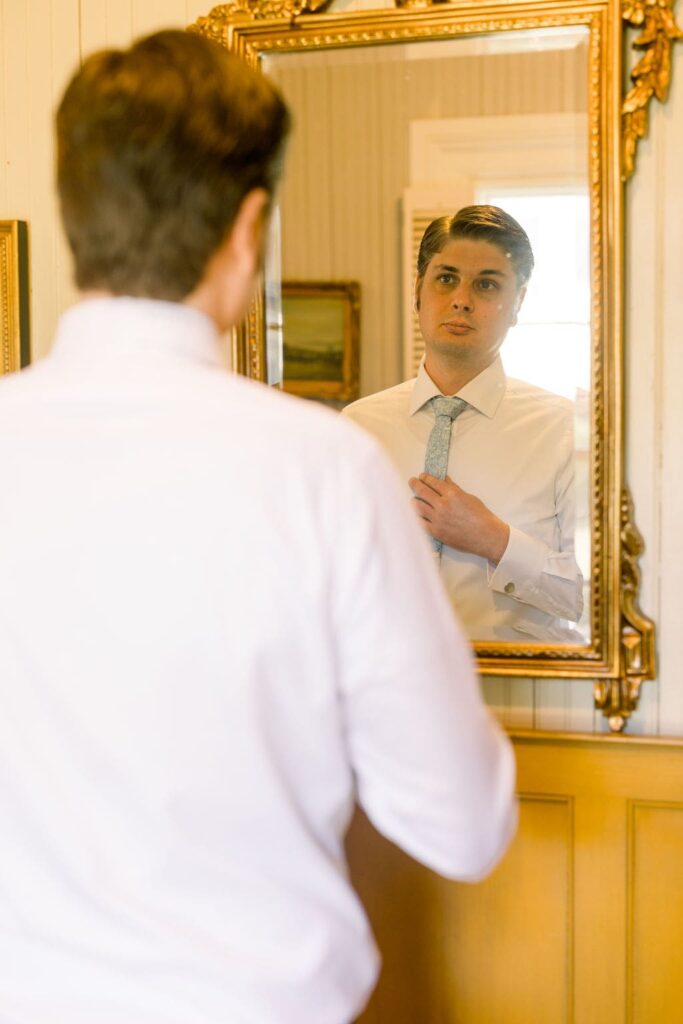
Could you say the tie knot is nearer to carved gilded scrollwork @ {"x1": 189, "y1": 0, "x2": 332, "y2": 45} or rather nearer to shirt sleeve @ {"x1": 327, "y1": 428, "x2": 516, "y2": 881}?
carved gilded scrollwork @ {"x1": 189, "y1": 0, "x2": 332, "y2": 45}

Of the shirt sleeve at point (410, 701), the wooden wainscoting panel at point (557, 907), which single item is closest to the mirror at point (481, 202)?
the wooden wainscoting panel at point (557, 907)

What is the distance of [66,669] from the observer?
2.72 ft

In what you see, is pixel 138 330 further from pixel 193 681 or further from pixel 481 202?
pixel 481 202

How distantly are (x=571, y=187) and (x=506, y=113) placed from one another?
165mm

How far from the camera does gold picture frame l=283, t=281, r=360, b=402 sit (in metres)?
1.89

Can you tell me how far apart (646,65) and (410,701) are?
1.33 m

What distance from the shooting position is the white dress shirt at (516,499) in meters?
1.82

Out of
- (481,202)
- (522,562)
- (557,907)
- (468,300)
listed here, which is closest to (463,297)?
(468,300)

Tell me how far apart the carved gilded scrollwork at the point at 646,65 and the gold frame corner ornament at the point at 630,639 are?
1.87 ft

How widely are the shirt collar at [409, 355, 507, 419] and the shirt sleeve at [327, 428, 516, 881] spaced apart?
3.28 feet

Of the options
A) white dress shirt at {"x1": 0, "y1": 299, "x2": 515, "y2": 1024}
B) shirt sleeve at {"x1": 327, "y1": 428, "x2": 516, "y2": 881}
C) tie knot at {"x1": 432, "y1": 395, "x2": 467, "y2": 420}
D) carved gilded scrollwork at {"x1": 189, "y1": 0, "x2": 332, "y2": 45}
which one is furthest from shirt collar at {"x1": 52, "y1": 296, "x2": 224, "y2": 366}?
carved gilded scrollwork at {"x1": 189, "y1": 0, "x2": 332, "y2": 45}

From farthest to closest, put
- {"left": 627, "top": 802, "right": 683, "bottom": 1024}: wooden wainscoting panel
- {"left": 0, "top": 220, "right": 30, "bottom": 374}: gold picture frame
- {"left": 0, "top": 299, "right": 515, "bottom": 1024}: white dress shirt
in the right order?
1. {"left": 0, "top": 220, "right": 30, "bottom": 374}: gold picture frame
2. {"left": 627, "top": 802, "right": 683, "bottom": 1024}: wooden wainscoting panel
3. {"left": 0, "top": 299, "right": 515, "bottom": 1024}: white dress shirt

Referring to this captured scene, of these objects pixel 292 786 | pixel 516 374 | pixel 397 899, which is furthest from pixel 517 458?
pixel 292 786

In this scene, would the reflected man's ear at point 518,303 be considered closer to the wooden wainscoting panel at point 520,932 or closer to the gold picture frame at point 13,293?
the wooden wainscoting panel at point 520,932
